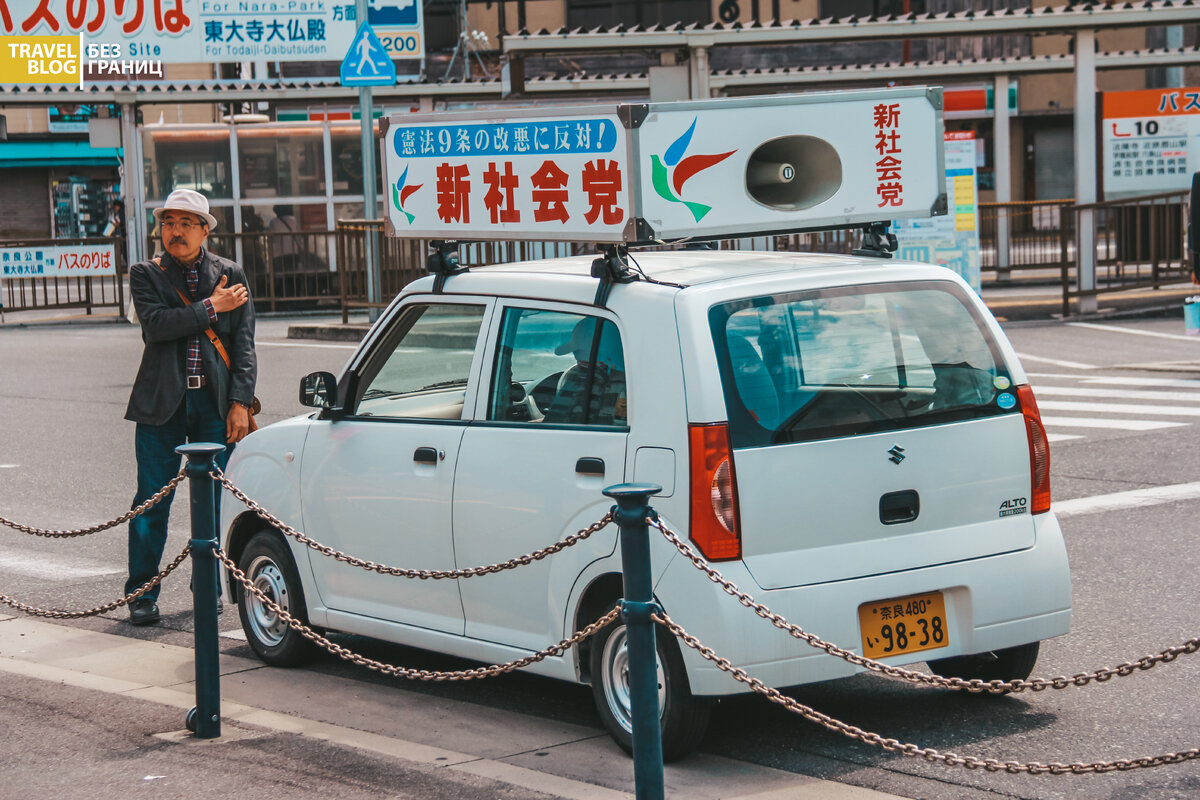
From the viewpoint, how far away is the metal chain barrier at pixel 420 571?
4867mm

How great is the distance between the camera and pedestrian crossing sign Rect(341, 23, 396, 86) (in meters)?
20.6

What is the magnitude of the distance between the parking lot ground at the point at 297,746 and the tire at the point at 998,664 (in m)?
1.06

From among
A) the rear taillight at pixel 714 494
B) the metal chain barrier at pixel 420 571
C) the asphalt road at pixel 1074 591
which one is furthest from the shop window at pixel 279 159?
the rear taillight at pixel 714 494

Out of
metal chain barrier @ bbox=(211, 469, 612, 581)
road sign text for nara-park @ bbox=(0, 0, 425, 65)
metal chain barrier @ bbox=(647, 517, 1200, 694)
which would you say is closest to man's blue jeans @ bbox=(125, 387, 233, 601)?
metal chain barrier @ bbox=(211, 469, 612, 581)

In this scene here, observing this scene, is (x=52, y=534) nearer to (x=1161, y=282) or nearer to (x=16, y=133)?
(x=1161, y=282)

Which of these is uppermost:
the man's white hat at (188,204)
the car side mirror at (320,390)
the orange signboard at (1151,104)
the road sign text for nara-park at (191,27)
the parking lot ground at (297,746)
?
the road sign text for nara-park at (191,27)

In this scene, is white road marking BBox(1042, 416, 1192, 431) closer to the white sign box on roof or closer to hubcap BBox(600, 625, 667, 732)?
the white sign box on roof

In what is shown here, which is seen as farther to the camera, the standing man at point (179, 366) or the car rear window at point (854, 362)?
the standing man at point (179, 366)

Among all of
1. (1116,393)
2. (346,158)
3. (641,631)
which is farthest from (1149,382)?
(346,158)

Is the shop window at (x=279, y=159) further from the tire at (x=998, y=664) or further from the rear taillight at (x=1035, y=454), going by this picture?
the rear taillight at (x=1035, y=454)

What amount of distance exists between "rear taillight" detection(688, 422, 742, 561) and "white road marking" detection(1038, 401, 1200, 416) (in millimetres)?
8954

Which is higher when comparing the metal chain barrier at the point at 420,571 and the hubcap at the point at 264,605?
the metal chain barrier at the point at 420,571

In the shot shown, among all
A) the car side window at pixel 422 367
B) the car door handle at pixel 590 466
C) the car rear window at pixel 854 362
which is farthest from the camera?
the car side window at pixel 422 367

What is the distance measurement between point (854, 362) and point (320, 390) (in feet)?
7.37
